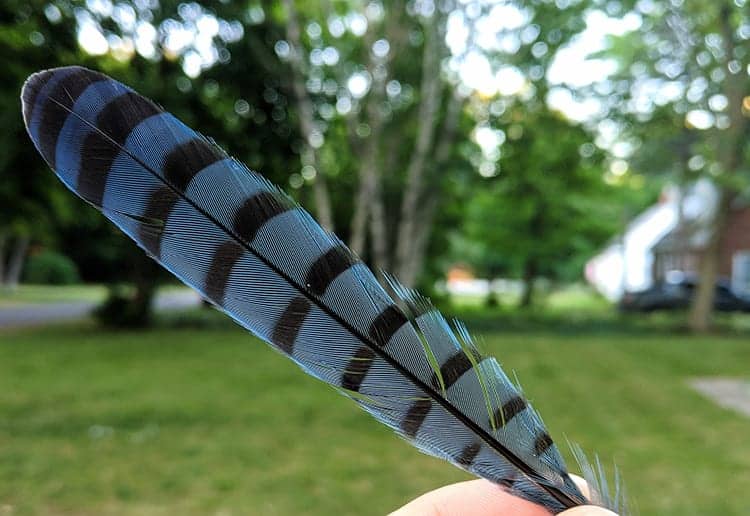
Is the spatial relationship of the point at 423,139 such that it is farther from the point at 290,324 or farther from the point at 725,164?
the point at 290,324

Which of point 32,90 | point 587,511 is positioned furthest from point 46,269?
point 587,511

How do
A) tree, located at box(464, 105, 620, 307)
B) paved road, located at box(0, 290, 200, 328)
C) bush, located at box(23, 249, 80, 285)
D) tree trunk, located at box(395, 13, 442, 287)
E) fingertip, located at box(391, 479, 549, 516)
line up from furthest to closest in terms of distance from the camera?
bush, located at box(23, 249, 80, 285), tree, located at box(464, 105, 620, 307), paved road, located at box(0, 290, 200, 328), tree trunk, located at box(395, 13, 442, 287), fingertip, located at box(391, 479, 549, 516)

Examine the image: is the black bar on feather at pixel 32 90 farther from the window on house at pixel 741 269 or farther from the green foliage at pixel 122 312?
the window on house at pixel 741 269

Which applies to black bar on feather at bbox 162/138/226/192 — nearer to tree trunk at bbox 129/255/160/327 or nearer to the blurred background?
the blurred background

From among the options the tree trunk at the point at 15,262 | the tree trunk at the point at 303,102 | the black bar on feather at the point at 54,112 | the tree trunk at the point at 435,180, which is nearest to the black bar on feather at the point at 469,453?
the black bar on feather at the point at 54,112

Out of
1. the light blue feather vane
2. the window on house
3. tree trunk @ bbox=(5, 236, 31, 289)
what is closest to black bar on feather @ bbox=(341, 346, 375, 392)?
the light blue feather vane

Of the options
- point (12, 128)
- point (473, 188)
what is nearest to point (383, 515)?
point (12, 128)

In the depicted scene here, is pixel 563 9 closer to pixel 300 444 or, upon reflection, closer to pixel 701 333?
pixel 300 444
